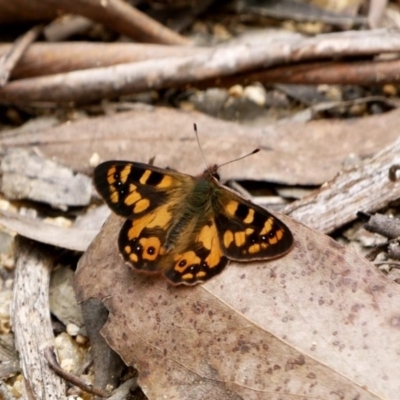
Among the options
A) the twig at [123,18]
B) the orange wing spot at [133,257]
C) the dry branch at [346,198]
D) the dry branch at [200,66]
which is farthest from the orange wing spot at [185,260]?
the twig at [123,18]

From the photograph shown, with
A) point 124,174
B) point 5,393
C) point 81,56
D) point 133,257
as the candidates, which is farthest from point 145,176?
point 81,56

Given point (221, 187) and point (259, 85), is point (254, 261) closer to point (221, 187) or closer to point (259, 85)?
point (221, 187)

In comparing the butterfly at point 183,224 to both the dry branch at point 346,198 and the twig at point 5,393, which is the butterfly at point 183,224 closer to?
the dry branch at point 346,198

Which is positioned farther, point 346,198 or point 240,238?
point 346,198

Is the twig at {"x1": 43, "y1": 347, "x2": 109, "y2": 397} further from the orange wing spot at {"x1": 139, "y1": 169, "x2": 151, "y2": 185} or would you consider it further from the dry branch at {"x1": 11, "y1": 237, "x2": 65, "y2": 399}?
the orange wing spot at {"x1": 139, "y1": 169, "x2": 151, "y2": 185}

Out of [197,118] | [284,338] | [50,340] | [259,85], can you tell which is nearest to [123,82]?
[197,118]

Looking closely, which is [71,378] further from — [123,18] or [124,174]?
[123,18]

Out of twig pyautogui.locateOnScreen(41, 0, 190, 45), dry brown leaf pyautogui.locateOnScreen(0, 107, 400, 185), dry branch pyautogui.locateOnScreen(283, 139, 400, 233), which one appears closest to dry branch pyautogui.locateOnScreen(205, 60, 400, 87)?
dry brown leaf pyautogui.locateOnScreen(0, 107, 400, 185)
